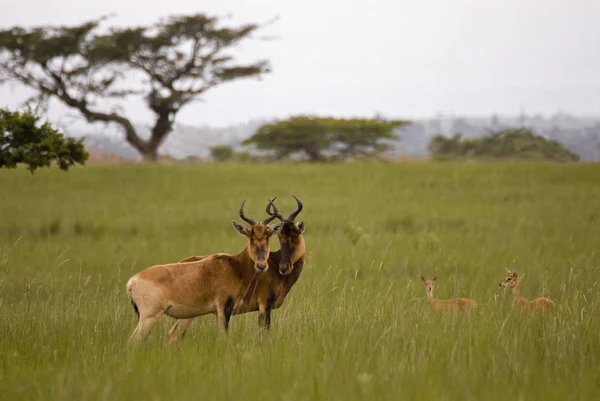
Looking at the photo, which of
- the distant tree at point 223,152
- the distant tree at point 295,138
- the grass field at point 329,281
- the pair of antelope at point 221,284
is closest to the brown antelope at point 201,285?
the pair of antelope at point 221,284

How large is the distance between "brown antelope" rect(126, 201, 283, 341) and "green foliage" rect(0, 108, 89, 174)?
13.6 feet

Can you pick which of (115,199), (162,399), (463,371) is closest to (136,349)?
(162,399)

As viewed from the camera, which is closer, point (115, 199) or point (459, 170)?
point (115, 199)

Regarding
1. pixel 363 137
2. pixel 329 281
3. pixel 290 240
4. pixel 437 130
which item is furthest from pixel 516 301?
pixel 437 130

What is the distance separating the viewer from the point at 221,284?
7.24 meters

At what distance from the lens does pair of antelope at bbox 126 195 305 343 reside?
6848 mm

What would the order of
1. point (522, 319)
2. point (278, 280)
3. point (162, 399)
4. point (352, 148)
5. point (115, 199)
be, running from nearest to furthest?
point (162, 399)
point (522, 319)
point (278, 280)
point (115, 199)
point (352, 148)

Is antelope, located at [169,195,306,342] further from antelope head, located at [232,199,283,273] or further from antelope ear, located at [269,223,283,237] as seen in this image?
antelope head, located at [232,199,283,273]

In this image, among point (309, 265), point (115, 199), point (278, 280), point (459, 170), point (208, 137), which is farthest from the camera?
point (208, 137)

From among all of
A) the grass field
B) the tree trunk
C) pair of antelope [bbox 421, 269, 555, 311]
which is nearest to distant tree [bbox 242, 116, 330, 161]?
the tree trunk

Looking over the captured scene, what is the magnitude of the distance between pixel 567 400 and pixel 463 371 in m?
0.70

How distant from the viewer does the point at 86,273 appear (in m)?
12.4

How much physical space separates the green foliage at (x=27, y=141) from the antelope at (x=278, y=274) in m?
3.71

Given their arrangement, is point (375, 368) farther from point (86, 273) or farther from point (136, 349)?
point (86, 273)
